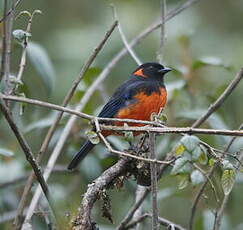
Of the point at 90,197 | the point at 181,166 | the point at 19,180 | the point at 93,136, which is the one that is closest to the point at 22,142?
the point at 93,136

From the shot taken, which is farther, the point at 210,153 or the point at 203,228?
the point at 203,228

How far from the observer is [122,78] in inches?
270

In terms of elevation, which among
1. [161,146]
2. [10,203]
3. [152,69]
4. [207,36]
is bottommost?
[10,203]

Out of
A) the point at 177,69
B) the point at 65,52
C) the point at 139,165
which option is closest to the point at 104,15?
the point at 65,52

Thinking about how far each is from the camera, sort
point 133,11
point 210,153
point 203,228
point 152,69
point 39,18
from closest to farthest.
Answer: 1. point 210,153
2. point 203,228
3. point 152,69
4. point 133,11
5. point 39,18

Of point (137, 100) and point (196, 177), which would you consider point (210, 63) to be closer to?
point (137, 100)

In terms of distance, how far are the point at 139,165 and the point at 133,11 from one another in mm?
4099

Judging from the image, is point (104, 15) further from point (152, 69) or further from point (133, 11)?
point (152, 69)

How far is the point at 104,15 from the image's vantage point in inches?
303

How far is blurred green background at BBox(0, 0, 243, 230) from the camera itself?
4758 millimetres

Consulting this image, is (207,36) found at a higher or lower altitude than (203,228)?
higher

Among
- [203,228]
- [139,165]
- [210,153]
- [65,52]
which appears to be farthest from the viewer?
[65,52]

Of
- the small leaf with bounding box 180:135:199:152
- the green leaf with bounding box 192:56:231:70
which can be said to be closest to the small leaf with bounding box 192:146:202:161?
the small leaf with bounding box 180:135:199:152

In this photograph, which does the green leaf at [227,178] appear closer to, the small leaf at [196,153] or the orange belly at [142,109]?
the small leaf at [196,153]
